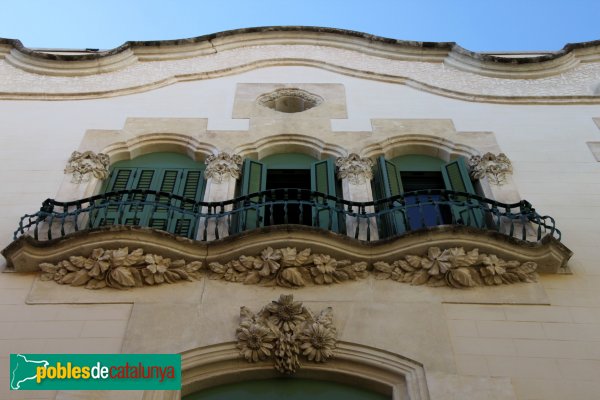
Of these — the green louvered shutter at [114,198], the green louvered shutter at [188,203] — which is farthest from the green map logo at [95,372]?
the green louvered shutter at [114,198]

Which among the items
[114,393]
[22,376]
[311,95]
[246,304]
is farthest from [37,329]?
[311,95]

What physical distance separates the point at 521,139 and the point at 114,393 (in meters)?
8.48

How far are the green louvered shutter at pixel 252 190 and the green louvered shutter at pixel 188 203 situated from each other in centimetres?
68

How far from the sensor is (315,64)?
1470cm

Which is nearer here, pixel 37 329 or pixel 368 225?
pixel 37 329

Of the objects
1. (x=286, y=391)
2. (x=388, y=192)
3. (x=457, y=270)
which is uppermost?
(x=388, y=192)

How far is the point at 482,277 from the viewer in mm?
8438

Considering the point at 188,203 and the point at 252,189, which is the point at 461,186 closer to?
the point at 252,189

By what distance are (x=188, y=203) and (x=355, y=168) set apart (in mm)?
2867

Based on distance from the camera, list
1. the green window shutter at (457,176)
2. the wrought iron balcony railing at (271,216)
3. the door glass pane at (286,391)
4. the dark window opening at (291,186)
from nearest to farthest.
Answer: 1. the door glass pane at (286,391)
2. the wrought iron balcony railing at (271,216)
3. the dark window opening at (291,186)
4. the green window shutter at (457,176)

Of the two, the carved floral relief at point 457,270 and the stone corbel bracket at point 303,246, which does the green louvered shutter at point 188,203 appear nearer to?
the stone corbel bracket at point 303,246

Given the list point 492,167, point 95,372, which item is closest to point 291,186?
point 492,167

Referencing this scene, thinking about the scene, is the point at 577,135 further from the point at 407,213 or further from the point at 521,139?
the point at 407,213

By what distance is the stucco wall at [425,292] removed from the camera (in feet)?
24.3
